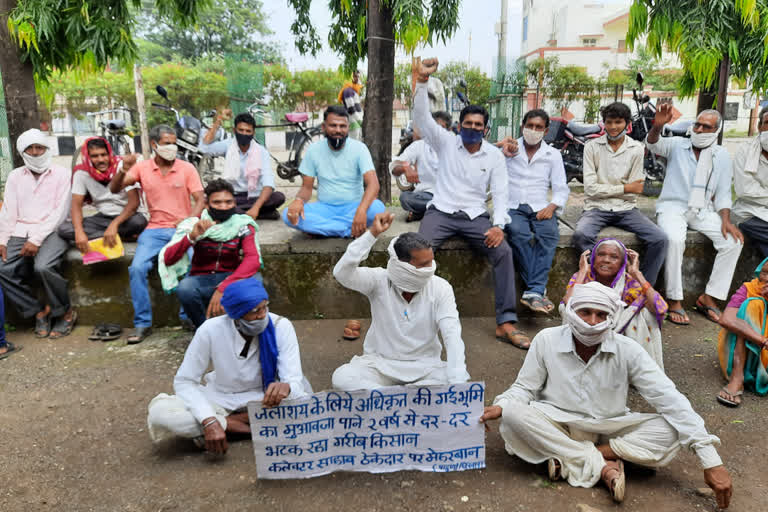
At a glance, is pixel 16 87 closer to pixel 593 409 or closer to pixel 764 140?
pixel 593 409

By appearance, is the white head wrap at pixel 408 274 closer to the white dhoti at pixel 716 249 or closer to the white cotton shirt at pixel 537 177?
the white cotton shirt at pixel 537 177

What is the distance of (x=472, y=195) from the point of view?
16.7 feet

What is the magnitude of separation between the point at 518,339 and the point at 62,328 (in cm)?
385

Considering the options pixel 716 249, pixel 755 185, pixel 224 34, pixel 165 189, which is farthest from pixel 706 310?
pixel 224 34

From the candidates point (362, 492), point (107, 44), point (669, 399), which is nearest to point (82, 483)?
point (362, 492)

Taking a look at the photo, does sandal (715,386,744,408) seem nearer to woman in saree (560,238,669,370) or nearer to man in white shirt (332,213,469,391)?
woman in saree (560,238,669,370)

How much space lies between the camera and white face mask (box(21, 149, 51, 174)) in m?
5.05

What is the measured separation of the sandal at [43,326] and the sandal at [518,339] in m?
3.86

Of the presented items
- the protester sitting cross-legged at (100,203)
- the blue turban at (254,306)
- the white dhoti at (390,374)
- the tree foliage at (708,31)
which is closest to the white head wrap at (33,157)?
the protester sitting cross-legged at (100,203)

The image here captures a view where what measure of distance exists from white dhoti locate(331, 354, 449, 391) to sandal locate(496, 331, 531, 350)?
126 cm

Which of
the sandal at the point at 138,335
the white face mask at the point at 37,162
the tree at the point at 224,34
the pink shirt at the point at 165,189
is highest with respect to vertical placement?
the tree at the point at 224,34

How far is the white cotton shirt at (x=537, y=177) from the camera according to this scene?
5.29 m

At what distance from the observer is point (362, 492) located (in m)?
2.93

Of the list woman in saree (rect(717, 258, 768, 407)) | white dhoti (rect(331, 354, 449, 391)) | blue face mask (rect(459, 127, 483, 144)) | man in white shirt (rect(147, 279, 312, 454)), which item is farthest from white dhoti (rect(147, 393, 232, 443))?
woman in saree (rect(717, 258, 768, 407))
